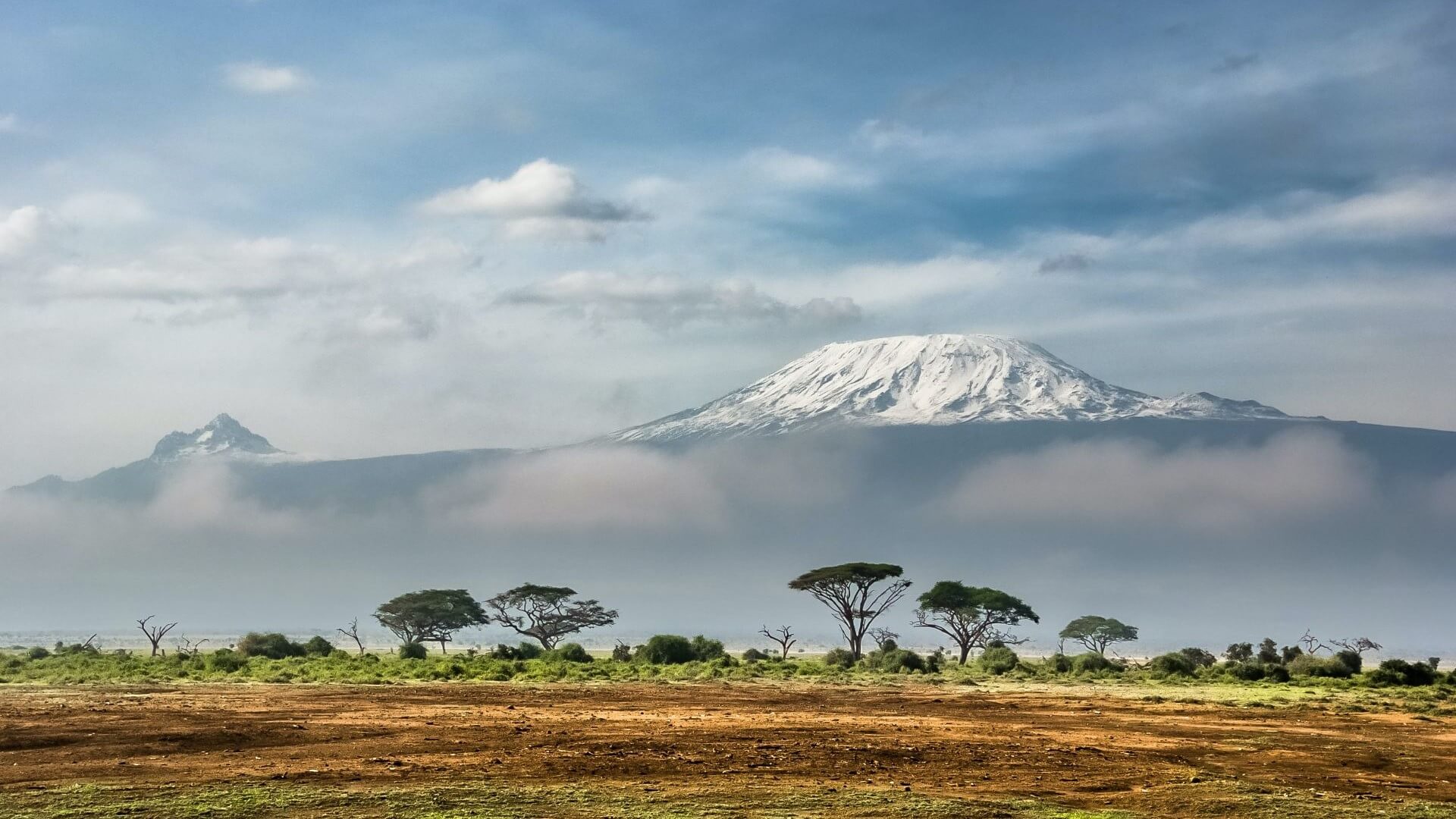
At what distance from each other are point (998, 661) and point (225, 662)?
35.2 m

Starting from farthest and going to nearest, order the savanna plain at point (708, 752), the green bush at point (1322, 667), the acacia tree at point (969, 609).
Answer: the acacia tree at point (969, 609) → the green bush at point (1322, 667) → the savanna plain at point (708, 752)

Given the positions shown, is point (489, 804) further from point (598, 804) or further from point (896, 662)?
point (896, 662)

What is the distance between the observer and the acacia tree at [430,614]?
107188 mm

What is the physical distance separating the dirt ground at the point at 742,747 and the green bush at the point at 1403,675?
14949 mm

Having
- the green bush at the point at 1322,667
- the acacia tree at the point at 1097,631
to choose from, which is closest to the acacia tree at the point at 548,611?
the acacia tree at the point at 1097,631

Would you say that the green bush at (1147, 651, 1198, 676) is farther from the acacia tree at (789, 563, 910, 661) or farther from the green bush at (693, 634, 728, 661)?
the acacia tree at (789, 563, 910, 661)

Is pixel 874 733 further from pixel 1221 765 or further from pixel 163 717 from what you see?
pixel 163 717

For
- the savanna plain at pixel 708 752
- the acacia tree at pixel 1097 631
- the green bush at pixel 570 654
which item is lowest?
the savanna plain at pixel 708 752

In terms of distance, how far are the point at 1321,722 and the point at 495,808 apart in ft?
74.6

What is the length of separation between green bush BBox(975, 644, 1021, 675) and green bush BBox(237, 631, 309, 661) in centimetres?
3587

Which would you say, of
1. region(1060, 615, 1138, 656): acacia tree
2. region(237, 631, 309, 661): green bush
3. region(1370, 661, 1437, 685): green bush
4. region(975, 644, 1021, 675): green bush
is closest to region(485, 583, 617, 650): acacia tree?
region(237, 631, 309, 661): green bush

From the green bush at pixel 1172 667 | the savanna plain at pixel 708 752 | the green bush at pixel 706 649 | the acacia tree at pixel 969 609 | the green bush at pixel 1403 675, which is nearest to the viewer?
the savanna plain at pixel 708 752

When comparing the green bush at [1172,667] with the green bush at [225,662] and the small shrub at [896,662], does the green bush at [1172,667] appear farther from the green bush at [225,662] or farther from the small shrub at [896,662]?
the green bush at [225,662]

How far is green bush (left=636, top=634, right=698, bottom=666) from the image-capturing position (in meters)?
70.9
